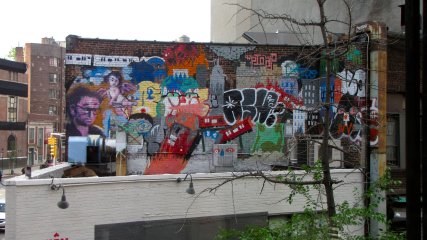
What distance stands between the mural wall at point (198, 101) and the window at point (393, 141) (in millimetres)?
1200

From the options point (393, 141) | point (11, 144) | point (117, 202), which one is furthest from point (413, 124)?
point (11, 144)

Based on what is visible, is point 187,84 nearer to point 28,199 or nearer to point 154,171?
point 154,171

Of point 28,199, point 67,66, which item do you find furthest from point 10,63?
point 28,199

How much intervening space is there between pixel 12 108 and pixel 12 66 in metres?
5.34

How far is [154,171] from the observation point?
13406 millimetres

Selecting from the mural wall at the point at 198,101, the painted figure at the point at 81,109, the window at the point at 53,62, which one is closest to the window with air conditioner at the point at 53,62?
the window at the point at 53,62

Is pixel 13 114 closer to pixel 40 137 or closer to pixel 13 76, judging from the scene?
pixel 13 76

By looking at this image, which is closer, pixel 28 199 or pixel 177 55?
pixel 28 199

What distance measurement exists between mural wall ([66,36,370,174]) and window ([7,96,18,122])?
46.0 m

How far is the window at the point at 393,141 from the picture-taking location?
1435cm

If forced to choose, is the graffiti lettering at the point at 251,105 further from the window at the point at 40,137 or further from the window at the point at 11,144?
the window at the point at 40,137

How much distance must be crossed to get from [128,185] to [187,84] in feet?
13.8

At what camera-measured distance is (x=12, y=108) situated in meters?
55.0

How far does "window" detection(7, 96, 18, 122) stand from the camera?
5444 centimetres
